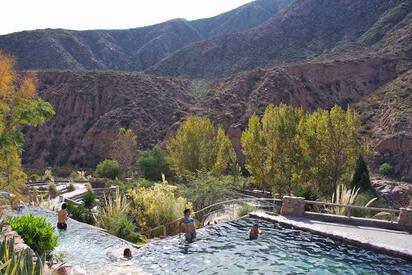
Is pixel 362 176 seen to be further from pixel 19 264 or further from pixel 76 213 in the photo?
pixel 19 264

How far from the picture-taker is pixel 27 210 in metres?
20.6

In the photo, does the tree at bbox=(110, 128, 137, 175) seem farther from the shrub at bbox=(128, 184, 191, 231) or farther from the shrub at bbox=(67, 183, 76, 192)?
the shrub at bbox=(128, 184, 191, 231)

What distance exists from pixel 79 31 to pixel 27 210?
366ft

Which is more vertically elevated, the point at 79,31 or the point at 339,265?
the point at 79,31

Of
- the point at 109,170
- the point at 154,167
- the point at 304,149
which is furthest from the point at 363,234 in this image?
the point at 109,170

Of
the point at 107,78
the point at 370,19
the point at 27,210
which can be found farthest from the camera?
the point at 370,19

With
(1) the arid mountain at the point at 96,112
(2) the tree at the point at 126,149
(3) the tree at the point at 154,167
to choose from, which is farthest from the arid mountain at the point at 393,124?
(2) the tree at the point at 126,149

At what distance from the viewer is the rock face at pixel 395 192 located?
34219mm

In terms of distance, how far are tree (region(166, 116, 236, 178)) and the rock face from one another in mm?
13015

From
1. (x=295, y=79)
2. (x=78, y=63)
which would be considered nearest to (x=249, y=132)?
(x=295, y=79)

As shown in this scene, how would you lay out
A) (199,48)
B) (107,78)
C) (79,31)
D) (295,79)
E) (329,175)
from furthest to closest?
(79,31) → (199,48) → (107,78) → (295,79) → (329,175)

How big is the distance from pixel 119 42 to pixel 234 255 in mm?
130558

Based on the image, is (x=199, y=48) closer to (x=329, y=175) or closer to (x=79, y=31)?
(x=79, y=31)

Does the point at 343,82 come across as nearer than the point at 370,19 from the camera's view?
Yes
